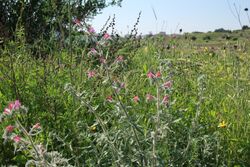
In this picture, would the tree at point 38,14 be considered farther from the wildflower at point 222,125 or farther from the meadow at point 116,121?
the wildflower at point 222,125

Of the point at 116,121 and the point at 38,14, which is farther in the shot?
the point at 38,14

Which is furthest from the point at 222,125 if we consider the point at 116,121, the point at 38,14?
the point at 38,14

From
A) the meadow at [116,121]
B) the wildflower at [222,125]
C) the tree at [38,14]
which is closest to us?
the meadow at [116,121]

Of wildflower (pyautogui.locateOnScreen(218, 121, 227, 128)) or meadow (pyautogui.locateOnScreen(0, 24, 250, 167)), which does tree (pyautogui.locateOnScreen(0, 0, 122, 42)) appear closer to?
meadow (pyautogui.locateOnScreen(0, 24, 250, 167))

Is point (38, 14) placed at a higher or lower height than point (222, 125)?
higher

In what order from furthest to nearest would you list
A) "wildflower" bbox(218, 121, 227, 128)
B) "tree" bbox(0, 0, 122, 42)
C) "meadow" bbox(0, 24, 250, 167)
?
"tree" bbox(0, 0, 122, 42)
"wildflower" bbox(218, 121, 227, 128)
"meadow" bbox(0, 24, 250, 167)

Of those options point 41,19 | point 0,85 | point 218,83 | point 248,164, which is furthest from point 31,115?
point 41,19

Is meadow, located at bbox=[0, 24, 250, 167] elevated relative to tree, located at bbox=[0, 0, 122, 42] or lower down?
lower down

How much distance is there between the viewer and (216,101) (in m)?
4.11

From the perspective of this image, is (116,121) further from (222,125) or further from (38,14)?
(38,14)

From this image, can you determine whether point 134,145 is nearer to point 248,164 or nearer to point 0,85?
point 248,164

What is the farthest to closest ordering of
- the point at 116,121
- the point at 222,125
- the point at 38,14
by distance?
1. the point at 38,14
2. the point at 222,125
3. the point at 116,121

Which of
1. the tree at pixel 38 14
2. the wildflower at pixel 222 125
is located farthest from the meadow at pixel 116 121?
the tree at pixel 38 14

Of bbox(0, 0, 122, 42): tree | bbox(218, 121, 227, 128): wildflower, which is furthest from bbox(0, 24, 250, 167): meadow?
bbox(0, 0, 122, 42): tree
